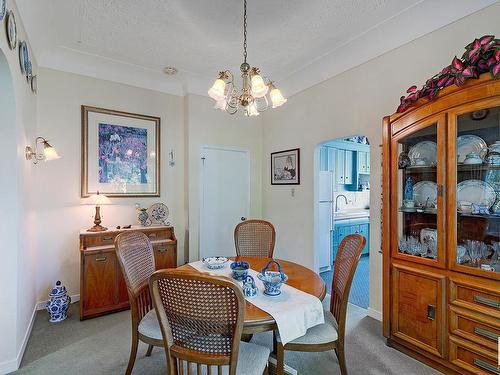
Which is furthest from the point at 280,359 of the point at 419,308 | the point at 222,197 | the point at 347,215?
the point at 347,215

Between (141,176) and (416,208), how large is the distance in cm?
325

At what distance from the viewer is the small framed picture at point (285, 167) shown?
12.6ft

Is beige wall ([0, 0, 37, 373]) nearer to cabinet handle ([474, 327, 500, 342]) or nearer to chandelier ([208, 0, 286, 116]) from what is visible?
chandelier ([208, 0, 286, 116])

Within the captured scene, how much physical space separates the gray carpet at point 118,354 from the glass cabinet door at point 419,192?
84cm

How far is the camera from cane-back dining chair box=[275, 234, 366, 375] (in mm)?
1636

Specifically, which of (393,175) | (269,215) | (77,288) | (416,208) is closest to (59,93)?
(77,288)

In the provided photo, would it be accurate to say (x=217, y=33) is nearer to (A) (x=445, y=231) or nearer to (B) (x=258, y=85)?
(B) (x=258, y=85)

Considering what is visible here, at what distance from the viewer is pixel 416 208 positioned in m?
2.28

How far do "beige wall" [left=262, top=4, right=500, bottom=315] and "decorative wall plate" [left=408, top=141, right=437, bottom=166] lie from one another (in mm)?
479

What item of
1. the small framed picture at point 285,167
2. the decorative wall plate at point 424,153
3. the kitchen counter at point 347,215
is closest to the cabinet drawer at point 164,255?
the small framed picture at point 285,167

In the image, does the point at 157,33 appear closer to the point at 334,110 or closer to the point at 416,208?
the point at 334,110

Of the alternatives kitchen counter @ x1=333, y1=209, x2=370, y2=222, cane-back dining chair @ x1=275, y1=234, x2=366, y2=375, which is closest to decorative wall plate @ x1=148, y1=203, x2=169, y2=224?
cane-back dining chair @ x1=275, y1=234, x2=366, y2=375

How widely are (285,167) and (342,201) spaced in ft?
7.15

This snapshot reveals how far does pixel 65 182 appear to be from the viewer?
125 inches
